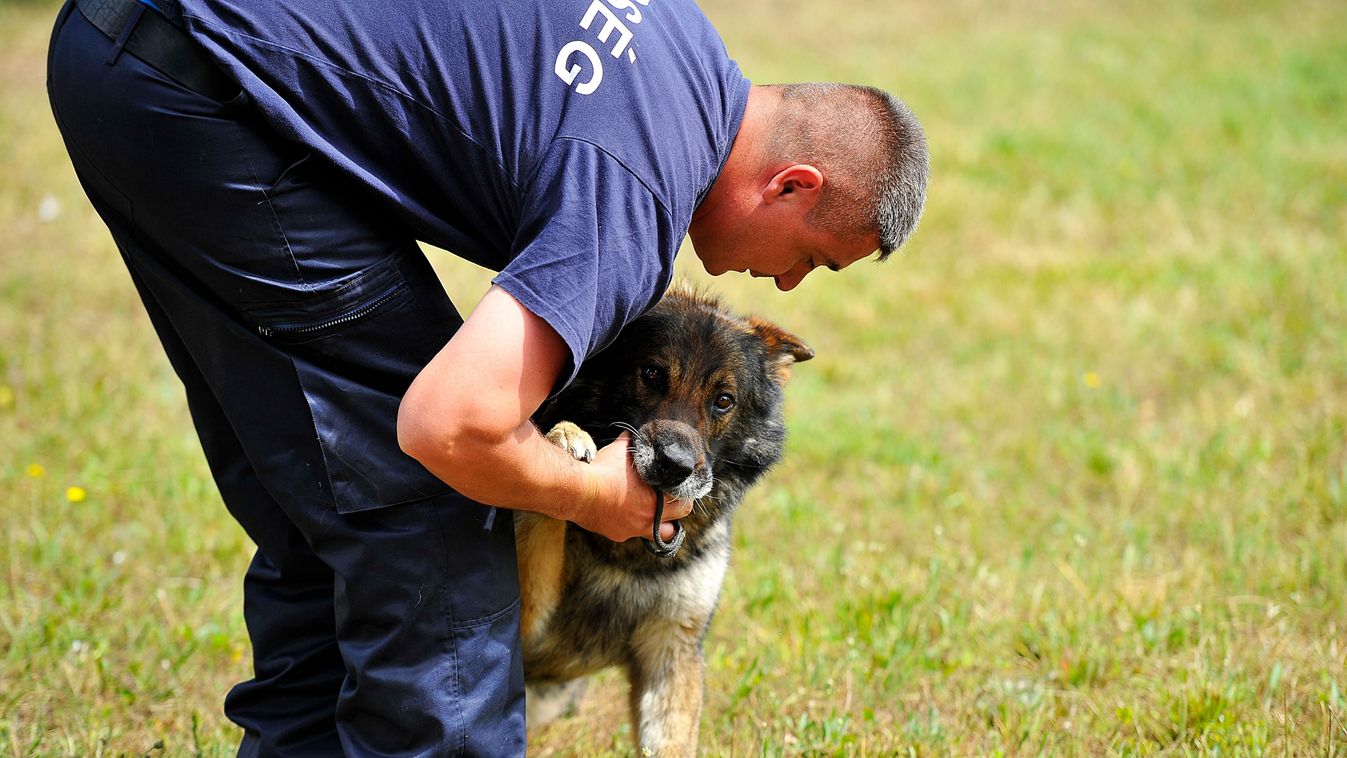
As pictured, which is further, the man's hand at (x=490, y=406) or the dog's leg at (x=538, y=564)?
the dog's leg at (x=538, y=564)

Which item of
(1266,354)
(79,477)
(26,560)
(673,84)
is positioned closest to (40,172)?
(79,477)

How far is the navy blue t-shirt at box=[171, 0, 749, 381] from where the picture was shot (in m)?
2.24

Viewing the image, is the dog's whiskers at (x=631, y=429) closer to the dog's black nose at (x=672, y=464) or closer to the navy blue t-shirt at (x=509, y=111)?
the dog's black nose at (x=672, y=464)

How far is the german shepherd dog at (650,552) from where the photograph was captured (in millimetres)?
3387

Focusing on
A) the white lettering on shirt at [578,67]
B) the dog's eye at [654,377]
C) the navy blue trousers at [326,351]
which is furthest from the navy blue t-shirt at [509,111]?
the dog's eye at [654,377]

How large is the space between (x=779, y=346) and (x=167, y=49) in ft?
6.95

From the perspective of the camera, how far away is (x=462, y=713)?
2.68 meters

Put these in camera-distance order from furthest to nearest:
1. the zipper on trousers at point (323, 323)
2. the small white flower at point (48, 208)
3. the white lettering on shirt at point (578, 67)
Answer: the small white flower at point (48, 208) < the zipper on trousers at point (323, 323) < the white lettering on shirt at point (578, 67)

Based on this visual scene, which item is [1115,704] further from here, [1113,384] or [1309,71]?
[1309,71]

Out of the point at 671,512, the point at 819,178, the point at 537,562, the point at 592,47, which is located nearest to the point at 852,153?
the point at 819,178

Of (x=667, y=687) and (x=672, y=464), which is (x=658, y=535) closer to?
(x=672, y=464)

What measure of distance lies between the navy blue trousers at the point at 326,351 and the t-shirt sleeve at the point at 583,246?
445 mm

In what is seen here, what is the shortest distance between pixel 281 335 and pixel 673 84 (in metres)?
1.01

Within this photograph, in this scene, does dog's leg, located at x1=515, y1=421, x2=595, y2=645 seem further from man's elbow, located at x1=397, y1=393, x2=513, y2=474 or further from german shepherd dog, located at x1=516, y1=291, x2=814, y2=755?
man's elbow, located at x1=397, y1=393, x2=513, y2=474
